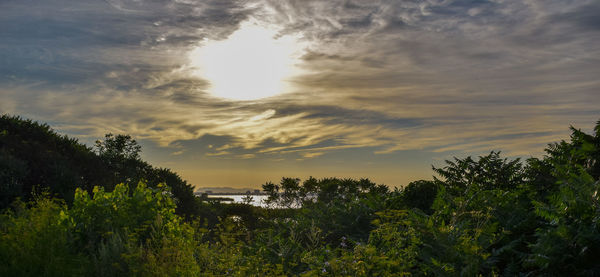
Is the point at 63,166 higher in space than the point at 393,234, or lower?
higher

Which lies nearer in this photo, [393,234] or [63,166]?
[393,234]

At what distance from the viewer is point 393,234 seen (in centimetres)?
648

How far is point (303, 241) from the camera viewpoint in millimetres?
9227

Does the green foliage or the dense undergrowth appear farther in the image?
the green foliage

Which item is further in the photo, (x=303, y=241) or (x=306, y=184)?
(x=306, y=184)

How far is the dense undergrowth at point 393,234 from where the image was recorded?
520cm

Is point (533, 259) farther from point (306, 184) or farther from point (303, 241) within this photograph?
point (306, 184)

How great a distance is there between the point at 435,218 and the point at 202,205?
11.6 meters

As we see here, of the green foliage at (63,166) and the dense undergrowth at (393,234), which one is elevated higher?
→ the green foliage at (63,166)

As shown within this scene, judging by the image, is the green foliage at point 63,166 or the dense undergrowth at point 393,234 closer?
the dense undergrowth at point 393,234

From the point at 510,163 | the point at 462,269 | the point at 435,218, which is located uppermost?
the point at 510,163

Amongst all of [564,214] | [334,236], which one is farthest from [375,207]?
[564,214]

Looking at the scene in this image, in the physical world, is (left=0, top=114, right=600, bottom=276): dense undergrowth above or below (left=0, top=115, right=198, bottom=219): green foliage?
below

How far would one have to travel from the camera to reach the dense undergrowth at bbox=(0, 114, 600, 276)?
17.1 feet
